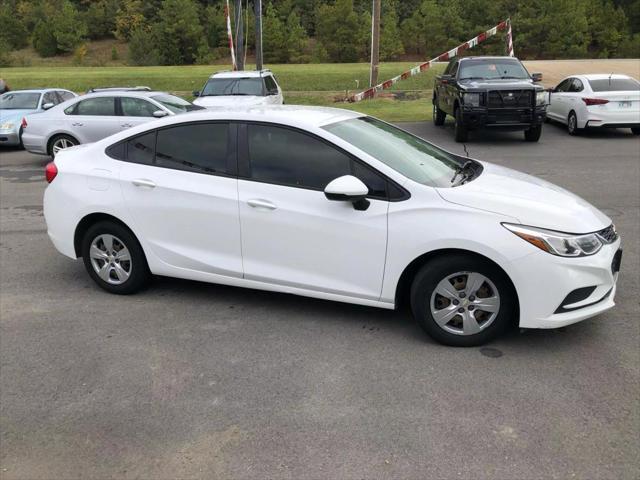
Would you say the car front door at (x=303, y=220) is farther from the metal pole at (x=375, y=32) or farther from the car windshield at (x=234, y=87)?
the metal pole at (x=375, y=32)

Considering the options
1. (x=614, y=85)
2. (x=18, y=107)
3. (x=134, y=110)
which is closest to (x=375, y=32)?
(x=614, y=85)

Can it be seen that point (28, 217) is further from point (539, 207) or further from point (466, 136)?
point (466, 136)

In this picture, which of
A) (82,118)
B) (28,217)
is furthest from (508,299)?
(82,118)

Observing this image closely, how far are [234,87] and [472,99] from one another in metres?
5.93

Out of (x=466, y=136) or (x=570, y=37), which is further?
(x=570, y=37)

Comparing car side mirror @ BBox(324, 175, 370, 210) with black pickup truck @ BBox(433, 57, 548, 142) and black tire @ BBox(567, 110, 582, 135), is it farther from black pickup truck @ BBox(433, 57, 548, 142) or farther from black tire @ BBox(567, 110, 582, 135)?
black tire @ BBox(567, 110, 582, 135)

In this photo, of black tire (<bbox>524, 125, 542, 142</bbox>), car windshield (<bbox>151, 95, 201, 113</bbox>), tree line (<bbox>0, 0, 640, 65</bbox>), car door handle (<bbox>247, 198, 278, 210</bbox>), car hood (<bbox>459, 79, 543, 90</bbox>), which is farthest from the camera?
tree line (<bbox>0, 0, 640, 65</bbox>)

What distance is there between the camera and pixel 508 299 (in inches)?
162

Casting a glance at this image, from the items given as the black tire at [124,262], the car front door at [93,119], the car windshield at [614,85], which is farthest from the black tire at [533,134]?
the black tire at [124,262]

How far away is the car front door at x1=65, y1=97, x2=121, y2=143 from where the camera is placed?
13.0 meters

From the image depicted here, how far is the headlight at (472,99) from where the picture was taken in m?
14.5

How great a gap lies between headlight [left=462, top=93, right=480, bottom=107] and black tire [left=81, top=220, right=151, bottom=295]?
11044mm

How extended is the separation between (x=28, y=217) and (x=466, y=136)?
1049 centimetres

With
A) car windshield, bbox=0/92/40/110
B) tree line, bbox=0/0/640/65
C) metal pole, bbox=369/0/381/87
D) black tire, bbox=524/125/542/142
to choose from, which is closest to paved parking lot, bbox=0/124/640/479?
black tire, bbox=524/125/542/142
